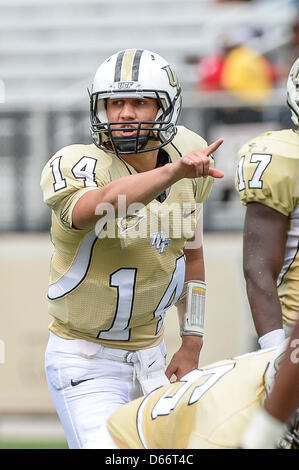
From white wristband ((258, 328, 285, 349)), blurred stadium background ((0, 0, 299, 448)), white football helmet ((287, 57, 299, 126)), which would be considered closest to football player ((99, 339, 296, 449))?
white wristband ((258, 328, 285, 349))

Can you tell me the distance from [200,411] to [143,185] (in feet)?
2.29

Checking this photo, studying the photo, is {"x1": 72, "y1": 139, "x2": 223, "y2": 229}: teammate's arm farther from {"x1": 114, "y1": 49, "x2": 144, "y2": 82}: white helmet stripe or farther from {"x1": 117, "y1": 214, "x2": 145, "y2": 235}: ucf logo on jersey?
{"x1": 114, "y1": 49, "x2": 144, "y2": 82}: white helmet stripe

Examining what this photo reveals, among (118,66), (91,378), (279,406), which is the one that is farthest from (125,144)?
(279,406)

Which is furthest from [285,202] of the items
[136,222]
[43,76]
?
[43,76]

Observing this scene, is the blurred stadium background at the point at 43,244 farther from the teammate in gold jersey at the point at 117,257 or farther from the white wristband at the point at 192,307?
the teammate in gold jersey at the point at 117,257

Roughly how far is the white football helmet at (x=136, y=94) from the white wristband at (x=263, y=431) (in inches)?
55.3

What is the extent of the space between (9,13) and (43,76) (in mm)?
1202

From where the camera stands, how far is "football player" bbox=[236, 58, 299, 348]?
3443 millimetres

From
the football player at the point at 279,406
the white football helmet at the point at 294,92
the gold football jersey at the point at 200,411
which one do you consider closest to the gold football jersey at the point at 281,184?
the white football helmet at the point at 294,92

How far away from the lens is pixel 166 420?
2.41 metres

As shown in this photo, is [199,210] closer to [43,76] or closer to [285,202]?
[285,202]

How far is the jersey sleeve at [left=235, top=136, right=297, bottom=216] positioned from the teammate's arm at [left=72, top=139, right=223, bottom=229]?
0.79m

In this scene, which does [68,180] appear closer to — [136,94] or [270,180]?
[136,94]

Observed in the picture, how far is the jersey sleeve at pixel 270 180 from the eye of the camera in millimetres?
3449
